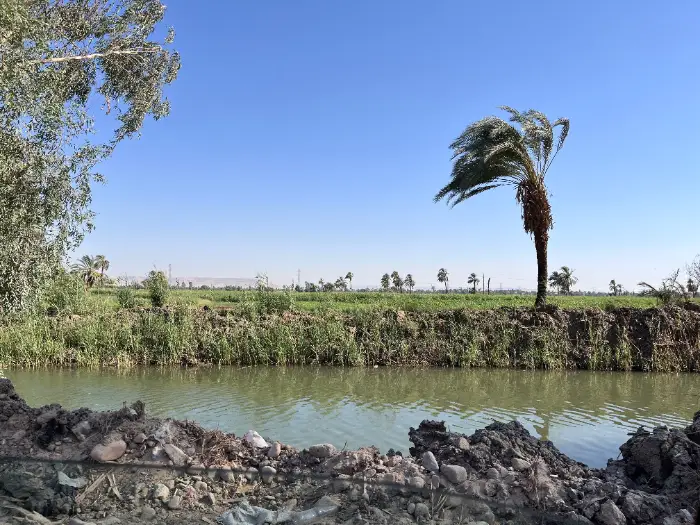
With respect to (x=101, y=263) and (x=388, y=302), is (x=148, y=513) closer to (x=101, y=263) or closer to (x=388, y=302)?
(x=388, y=302)

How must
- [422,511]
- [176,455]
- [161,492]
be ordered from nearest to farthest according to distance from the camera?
[422,511]
[161,492]
[176,455]

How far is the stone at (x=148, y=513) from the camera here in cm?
378

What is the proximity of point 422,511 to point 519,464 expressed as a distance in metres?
1.25

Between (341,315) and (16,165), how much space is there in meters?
11.1

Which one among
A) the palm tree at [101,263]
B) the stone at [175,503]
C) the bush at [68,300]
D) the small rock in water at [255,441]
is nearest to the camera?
the stone at [175,503]

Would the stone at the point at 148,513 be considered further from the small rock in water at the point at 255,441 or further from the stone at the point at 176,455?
the small rock in water at the point at 255,441

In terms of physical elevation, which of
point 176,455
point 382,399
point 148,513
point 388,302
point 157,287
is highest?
point 157,287

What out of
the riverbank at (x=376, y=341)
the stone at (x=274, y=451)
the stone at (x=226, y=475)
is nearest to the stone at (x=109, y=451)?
the stone at (x=226, y=475)

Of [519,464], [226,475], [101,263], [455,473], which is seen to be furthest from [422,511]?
[101,263]

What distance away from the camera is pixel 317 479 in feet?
14.2

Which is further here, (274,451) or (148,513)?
(274,451)

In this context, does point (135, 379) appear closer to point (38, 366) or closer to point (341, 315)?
point (38, 366)

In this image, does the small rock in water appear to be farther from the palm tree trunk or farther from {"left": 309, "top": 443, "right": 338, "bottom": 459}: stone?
the palm tree trunk

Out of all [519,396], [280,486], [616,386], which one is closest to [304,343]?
[519,396]
